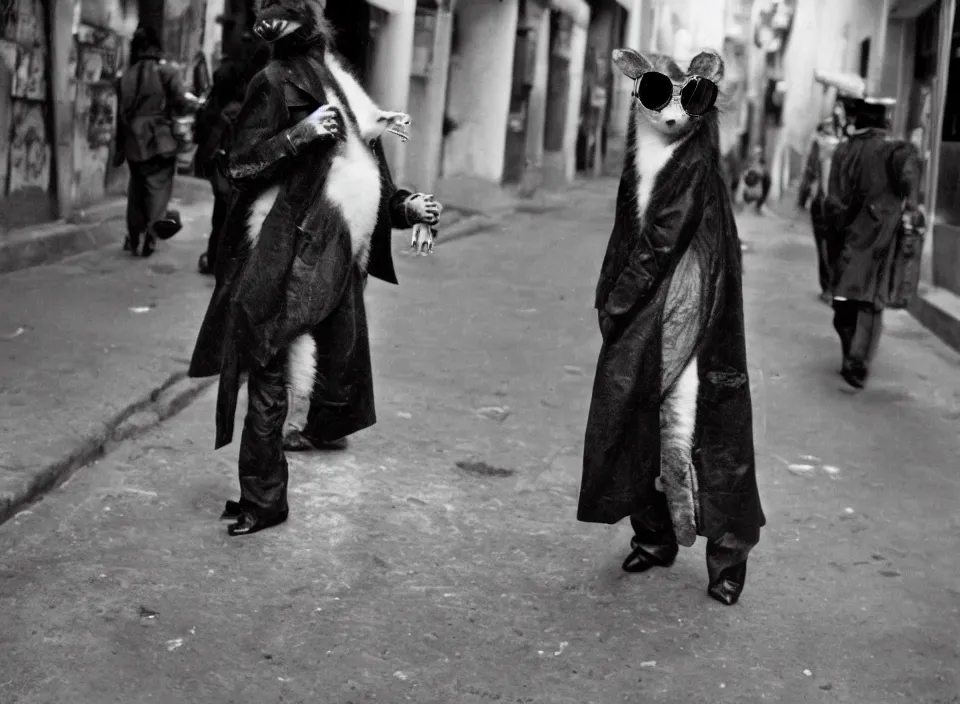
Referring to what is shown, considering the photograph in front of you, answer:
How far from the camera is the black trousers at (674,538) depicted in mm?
4367

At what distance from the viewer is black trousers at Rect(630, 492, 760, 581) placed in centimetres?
437

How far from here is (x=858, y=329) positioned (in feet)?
27.5

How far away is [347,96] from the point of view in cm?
476

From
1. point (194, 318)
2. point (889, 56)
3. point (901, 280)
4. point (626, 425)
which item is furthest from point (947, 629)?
point (889, 56)

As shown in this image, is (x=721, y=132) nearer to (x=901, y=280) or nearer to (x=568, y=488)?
(x=568, y=488)

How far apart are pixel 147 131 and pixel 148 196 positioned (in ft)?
1.69

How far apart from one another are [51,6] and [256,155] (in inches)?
285

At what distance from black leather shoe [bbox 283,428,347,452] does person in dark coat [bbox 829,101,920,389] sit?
12.1ft

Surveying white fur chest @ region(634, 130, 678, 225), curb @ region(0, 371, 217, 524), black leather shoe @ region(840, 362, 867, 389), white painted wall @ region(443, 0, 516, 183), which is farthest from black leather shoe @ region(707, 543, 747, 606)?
white painted wall @ region(443, 0, 516, 183)

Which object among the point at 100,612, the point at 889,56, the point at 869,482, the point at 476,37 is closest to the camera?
the point at 100,612

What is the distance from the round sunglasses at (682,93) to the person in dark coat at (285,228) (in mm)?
1033

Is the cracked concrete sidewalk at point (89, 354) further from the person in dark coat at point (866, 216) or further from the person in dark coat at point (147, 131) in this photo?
the person in dark coat at point (866, 216)

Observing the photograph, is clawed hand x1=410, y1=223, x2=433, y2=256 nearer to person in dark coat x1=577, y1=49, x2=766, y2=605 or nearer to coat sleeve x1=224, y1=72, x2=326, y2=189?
coat sleeve x1=224, y1=72, x2=326, y2=189

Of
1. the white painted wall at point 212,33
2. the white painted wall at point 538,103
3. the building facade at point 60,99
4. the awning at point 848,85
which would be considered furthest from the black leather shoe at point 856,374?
the white painted wall at point 538,103
